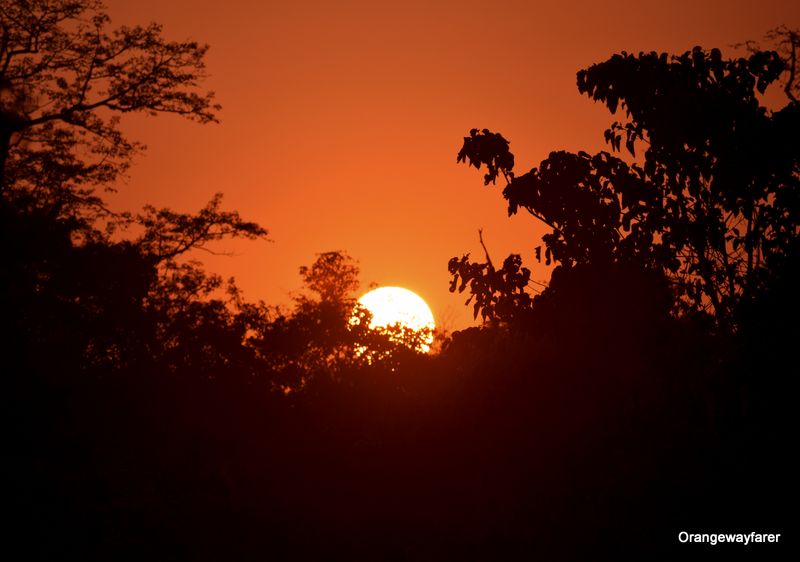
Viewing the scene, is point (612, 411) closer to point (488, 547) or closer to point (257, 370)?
point (488, 547)

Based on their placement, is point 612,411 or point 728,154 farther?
point 612,411

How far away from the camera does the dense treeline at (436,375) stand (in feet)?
17.5

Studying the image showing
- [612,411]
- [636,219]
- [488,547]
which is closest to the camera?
[636,219]

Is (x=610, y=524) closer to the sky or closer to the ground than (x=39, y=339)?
closer to the ground

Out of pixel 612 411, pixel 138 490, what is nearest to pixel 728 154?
pixel 612 411

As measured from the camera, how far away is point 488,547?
50.7 ft

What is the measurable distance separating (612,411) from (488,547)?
534cm

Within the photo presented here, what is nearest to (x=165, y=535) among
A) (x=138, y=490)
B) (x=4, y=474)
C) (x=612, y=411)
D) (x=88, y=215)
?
(x=138, y=490)

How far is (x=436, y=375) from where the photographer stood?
2489cm

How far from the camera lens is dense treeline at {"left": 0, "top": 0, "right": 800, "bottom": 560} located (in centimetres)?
532

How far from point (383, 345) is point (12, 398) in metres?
12.5

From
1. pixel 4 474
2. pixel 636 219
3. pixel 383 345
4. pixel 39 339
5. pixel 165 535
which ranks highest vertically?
pixel 383 345

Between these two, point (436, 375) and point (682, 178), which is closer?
point (682, 178)

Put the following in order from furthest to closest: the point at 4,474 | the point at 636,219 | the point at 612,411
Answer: the point at 612,411 < the point at 4,474 < the point at 636,219
